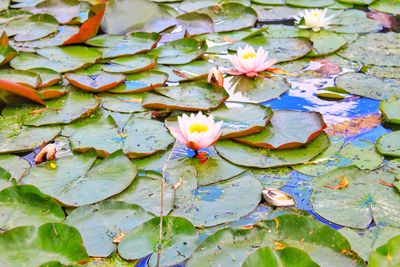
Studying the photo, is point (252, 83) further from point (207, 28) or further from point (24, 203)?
point (24, 203)

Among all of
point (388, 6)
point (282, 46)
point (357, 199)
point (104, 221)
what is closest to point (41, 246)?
point (104, 221)

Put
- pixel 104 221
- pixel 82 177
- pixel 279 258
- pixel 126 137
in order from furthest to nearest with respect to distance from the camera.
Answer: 1. pixel 126 137
2. pixel 82 177
3. pixel 104 221
4. pixel 279 258

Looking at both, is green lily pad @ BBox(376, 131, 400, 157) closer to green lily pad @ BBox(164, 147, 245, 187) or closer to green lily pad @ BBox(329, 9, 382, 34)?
green lily pad @ BBox(164, 147, 245, 187)

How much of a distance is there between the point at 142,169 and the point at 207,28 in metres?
1.68

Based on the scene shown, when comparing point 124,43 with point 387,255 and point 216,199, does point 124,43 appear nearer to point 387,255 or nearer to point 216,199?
point 216,199

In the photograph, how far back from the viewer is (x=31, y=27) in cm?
367

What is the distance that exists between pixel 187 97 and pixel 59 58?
881mm

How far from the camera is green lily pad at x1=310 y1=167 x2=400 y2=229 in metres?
2.05

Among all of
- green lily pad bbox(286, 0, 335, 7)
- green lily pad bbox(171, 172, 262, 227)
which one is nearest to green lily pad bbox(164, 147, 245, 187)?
green lily pad bbox(171, 172, 262, 227)

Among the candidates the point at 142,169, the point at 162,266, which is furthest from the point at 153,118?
the point at 162,266

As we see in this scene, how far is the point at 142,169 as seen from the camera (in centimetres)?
234

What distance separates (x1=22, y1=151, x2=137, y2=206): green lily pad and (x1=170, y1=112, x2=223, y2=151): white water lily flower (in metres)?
0.23

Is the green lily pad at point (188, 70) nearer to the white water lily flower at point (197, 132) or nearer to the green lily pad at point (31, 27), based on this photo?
the white water lily flower at point (197, 132)

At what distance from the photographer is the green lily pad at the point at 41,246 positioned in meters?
1.83
